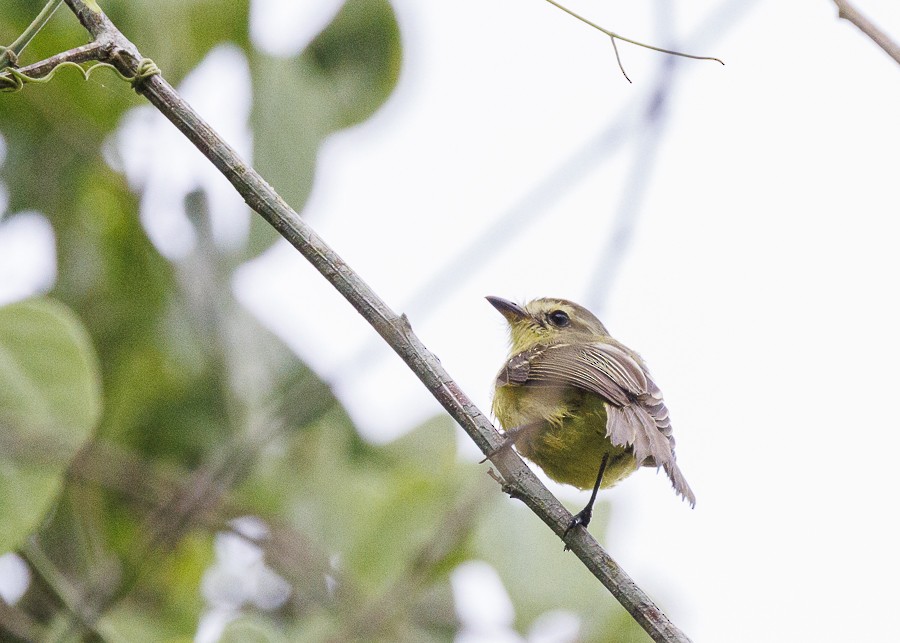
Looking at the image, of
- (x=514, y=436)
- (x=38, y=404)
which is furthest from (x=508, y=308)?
(x=38, y=404)

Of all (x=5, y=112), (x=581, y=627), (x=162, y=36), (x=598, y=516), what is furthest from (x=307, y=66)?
(x=581, y=627)

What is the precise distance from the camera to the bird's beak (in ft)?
15.5

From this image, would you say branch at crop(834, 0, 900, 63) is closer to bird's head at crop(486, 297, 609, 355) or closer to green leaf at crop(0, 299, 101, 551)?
green leaf at crop(0, 299, 101, 551)

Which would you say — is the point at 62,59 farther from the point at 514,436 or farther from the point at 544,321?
the point at 544,321

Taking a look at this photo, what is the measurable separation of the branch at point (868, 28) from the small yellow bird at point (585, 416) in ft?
5.09

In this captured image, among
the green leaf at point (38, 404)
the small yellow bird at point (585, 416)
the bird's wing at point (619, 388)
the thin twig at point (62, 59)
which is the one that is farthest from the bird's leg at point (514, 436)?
the thin twig at point (62, 59)

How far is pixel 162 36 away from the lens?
3.82 metres

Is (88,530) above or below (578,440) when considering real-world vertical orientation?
above

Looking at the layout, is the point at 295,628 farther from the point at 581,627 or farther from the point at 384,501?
the point at 581,627

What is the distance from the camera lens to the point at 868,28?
1788 millimetres

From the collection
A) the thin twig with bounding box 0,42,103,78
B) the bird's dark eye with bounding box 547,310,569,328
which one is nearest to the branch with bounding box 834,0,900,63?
the thin twig with bounding box 0,42,103,78

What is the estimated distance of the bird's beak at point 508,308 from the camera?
4.73m

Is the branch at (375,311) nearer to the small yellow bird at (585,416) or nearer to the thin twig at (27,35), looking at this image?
the thin twig at (27,35)

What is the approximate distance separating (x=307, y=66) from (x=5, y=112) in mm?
1152
